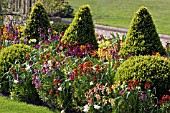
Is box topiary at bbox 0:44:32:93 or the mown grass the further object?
box topiary at bbox 0:44:32:93

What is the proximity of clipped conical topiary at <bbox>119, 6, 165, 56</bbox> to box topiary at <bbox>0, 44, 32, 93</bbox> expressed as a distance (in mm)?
1718

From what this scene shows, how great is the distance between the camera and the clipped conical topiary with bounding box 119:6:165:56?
860 centimetres

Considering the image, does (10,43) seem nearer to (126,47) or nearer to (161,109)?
(126,47)

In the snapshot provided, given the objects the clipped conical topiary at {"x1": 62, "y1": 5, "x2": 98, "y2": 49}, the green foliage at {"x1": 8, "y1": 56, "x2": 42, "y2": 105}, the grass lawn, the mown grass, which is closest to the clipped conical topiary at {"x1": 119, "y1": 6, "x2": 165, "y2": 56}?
the clipped conical topiary at {"x1": 62, "y1": 5, "x2": 98, "y2": 49}

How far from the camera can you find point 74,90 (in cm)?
753

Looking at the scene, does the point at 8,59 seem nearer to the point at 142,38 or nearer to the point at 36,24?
the point at 36,24

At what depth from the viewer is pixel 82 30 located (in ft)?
30.7

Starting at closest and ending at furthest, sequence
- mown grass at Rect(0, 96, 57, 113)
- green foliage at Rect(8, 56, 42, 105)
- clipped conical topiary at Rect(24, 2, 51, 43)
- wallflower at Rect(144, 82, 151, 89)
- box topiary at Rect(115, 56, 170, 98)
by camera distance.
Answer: wallflower at Rect(144, 82, 151, 89) → box topiary at Rect(115, 56, 170, 98) → mown grass at Rect(0, 96, 57, 113) → green foliage at Rect(8, 56, 42, 105) → clipped conical topiary at Rect(24, 2, 51, 43)

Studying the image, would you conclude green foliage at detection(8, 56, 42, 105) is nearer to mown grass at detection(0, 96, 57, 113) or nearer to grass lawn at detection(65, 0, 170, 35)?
mown grass at detection(0, 96, 57, 113)

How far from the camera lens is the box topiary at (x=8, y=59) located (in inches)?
336

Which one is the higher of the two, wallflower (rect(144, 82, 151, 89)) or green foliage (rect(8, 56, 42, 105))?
wallflower (rect(144, 82, 151, 89))

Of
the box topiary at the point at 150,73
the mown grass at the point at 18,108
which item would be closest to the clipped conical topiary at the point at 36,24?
the mown grass at the point at 18,108

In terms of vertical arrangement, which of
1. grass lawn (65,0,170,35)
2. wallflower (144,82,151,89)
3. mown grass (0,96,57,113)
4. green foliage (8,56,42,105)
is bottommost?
grass lawn (65,0,170,35)

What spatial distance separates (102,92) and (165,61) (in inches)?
42.3
